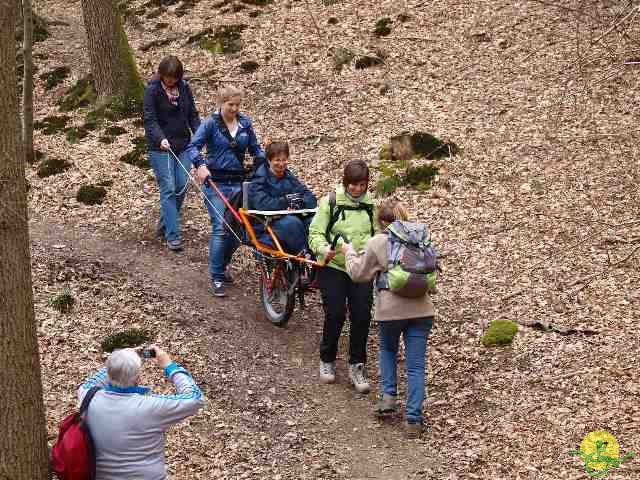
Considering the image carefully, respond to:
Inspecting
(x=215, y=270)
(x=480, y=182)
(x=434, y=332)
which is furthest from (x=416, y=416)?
(x=480, y=182)

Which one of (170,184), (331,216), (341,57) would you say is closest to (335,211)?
(331,216)

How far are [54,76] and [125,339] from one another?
33.2ft

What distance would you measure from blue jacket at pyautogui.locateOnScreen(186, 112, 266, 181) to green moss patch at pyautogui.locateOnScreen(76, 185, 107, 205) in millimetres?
3290

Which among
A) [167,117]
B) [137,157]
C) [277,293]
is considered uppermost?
[167,117]

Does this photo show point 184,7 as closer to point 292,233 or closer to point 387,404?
point 292,233

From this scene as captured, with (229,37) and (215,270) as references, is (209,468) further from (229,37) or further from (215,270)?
(229,37)

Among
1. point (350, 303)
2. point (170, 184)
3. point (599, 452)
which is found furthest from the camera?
point (170, 184)

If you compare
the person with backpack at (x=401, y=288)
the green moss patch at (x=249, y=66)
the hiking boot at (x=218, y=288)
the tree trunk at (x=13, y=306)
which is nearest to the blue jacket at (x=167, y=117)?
the hiking boot at (x=218, y=288)

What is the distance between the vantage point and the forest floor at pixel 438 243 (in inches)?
265

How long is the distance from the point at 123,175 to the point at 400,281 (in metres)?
7.15

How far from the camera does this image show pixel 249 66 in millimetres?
15188

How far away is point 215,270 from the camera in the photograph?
926 cm

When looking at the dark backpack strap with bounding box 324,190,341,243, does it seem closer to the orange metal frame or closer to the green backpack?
the orange metal frame

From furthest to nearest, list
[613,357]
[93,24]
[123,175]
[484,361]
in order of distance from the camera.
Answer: [93,24]
[123,175]
[484,361]
[613,357]
